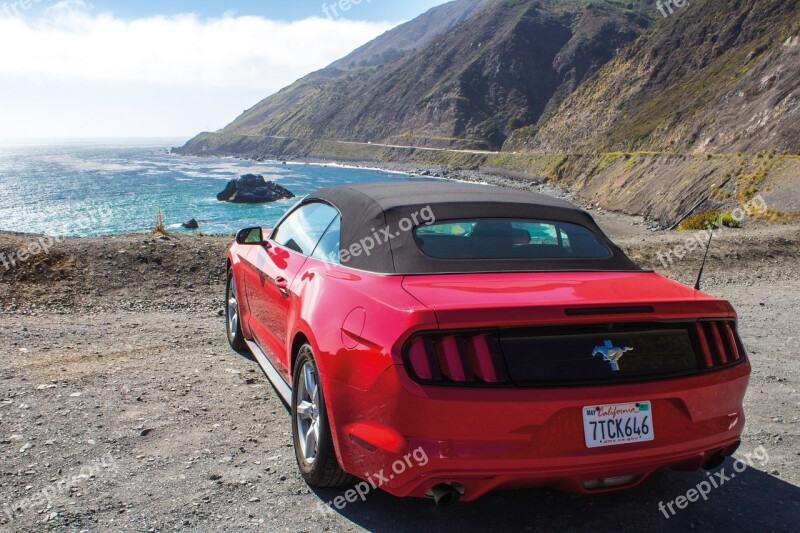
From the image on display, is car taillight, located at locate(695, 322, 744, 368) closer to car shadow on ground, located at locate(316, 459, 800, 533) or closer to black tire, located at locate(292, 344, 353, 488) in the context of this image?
car shadow on ground, located at locate(316, 459, 800, 533)

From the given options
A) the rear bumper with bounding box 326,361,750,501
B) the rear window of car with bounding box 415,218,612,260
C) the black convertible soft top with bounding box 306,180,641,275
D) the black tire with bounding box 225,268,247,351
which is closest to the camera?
the rear bumper with bounding box 326,361,750,501

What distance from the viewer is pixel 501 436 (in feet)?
7.79

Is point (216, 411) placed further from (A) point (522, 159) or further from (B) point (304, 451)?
(A) point (522, 159)

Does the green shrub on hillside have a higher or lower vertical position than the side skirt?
lower

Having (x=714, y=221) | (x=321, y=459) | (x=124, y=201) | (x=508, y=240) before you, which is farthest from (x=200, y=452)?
(x=124, y=201)

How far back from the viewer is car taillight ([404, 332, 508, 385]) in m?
2.40

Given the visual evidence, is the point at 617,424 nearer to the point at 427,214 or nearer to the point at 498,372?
the point at 498,372

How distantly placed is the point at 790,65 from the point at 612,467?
61508 millimetres

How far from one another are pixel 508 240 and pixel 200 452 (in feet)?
6.95

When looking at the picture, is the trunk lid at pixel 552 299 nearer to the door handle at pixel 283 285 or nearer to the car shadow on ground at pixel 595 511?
the car shadow on ground at pixel 595 511

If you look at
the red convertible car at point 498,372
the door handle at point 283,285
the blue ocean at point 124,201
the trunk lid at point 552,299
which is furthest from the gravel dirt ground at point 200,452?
the blue ocean at point 124,201

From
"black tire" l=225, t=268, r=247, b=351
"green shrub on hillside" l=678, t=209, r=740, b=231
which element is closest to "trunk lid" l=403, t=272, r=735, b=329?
"black tire" l=225, t=268, r=247, b=351

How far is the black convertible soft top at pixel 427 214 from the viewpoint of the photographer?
10.0 ft

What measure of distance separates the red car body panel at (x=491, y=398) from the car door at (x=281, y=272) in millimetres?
711
